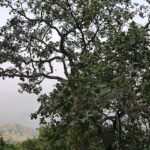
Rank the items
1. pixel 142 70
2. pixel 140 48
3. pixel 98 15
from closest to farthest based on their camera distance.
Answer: pixel 142 70, pixel 140 48, pixel 98 15

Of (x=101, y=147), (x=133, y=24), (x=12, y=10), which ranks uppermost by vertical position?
(x=12, y=10)

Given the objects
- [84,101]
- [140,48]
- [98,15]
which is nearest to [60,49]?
[98,15]

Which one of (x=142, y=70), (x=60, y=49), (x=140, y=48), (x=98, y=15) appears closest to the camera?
(x=142, y=70)

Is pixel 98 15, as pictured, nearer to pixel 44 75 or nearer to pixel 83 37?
pixel 83 37

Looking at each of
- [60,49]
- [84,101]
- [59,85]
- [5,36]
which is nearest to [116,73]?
[59,85]

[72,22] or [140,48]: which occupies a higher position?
[72,22]

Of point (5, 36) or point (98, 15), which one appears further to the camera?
point (5, 36)

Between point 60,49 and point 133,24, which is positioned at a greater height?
point 60,49

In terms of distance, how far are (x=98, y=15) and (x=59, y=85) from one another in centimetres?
1115

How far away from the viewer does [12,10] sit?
23.6 metres

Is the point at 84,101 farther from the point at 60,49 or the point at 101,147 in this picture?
the point at 60,49

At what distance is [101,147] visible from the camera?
17.4m

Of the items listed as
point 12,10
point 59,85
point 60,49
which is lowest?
point 59,85

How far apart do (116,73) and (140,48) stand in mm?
981
